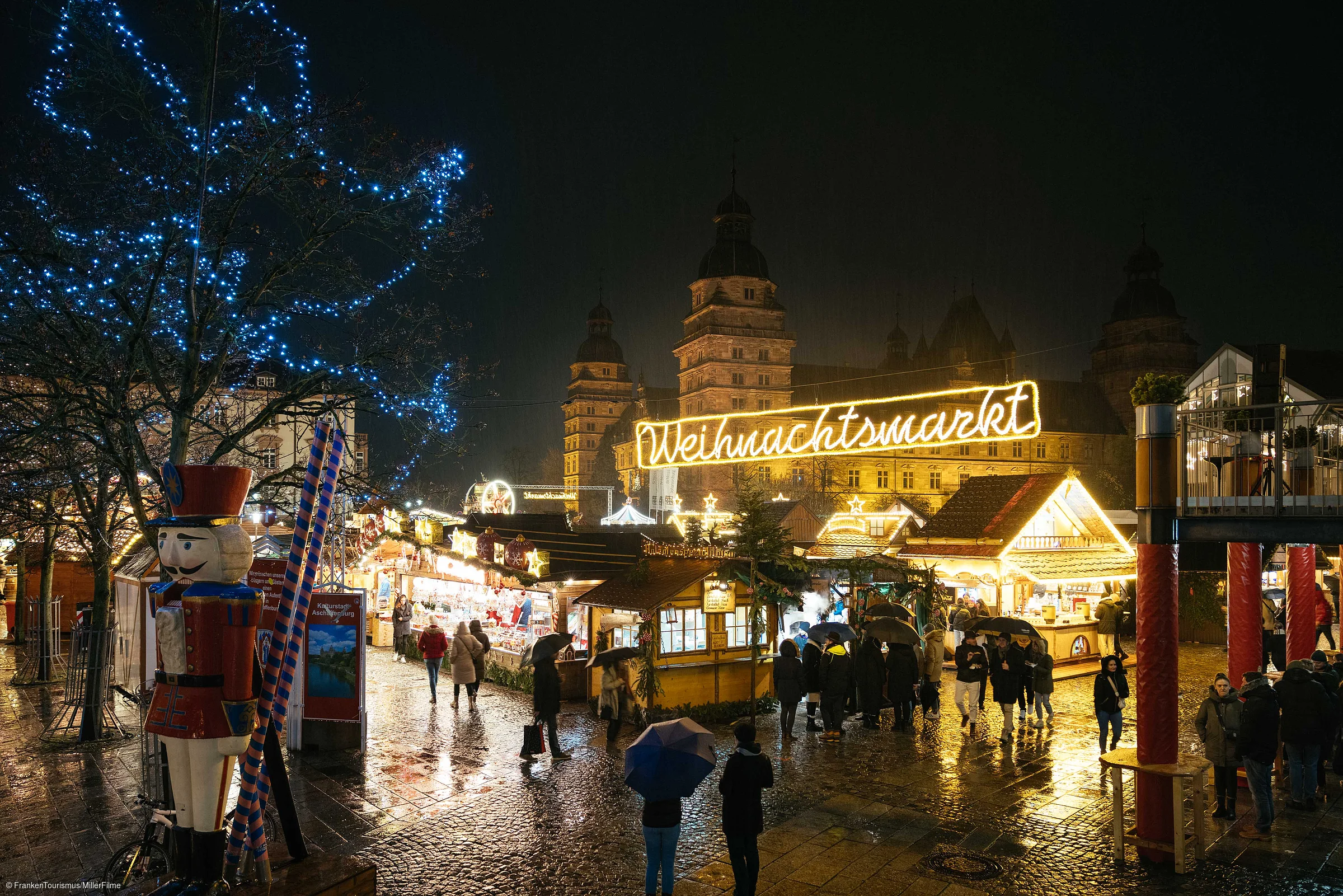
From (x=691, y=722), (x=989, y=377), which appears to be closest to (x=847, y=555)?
(x=691, y=722)

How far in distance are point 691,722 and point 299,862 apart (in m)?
2.89

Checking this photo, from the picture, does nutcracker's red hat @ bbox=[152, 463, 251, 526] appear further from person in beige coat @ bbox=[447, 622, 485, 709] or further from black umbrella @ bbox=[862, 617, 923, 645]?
black umbrella @ bbox=[862, 617, 923, 645]

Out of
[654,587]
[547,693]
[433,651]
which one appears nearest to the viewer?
[547,693]

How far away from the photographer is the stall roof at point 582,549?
15.8 metres

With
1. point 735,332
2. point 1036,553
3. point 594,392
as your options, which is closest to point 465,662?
point 1036,553

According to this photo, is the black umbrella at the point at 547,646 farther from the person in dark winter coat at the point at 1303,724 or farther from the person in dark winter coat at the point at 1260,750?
the person in dark winter coat at the point at 1303,724

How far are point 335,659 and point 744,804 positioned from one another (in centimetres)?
763

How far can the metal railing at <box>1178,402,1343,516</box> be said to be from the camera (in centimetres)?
821

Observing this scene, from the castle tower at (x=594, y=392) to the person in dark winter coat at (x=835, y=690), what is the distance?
10449 centimetres

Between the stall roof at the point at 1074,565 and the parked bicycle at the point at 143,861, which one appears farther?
the stall roof at the point at 1074,565

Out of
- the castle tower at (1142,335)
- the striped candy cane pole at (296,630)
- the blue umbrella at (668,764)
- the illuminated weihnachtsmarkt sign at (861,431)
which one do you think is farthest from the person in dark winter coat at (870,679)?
the castle tower at (1142,335)

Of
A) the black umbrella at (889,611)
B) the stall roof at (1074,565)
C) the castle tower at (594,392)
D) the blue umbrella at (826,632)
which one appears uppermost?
the castle tower at (594,392)

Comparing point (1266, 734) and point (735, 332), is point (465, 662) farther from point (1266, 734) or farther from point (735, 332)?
point (735, 332)

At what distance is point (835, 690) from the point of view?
1320 cm
